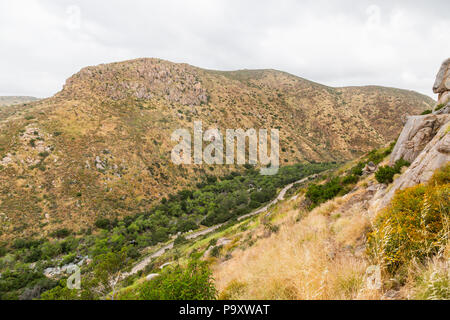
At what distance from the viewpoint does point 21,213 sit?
27.9 m

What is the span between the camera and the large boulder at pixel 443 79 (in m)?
12.4

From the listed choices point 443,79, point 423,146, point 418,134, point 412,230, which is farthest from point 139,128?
point 412,230

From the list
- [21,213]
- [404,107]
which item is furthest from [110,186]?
[404,107]

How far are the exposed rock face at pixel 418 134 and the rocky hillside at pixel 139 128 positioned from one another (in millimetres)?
39093

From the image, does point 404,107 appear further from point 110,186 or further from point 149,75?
point 110,186

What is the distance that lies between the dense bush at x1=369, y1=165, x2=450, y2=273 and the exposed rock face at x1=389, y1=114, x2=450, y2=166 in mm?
6027

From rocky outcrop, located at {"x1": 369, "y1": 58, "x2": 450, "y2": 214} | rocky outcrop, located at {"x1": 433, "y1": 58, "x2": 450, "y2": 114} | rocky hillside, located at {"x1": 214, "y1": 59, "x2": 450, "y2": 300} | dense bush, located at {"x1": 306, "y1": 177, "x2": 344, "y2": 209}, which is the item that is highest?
rocky outcrop, located at {"x1": 433, "y1": 58, "x2": 450, "y2": 114}

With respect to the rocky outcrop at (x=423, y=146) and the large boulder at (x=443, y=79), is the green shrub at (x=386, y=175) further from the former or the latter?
the large boulder at (x=443, y=79)

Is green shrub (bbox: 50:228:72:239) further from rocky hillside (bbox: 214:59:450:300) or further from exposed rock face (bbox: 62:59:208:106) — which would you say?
exposed rock face (bbox: 62:59:208:106)

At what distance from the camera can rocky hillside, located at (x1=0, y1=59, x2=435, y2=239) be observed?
105 feet

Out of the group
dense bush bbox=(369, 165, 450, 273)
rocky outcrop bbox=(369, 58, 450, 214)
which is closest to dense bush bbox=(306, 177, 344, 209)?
rocky outcrop bbox=(369, 58, 450, 214)

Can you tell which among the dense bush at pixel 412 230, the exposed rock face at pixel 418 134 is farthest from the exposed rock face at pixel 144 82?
the dense bush at pixel 412 230
